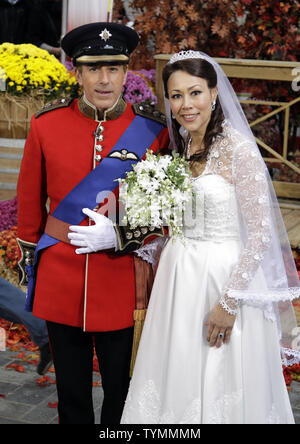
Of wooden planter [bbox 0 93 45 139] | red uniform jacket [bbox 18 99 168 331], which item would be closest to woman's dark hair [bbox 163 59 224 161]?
red uniform jacket [bbox 18 99 168 331]

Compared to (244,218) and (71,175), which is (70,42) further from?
(244,218)

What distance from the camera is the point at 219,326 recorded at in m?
2.52

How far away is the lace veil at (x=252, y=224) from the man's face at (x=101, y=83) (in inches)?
9.5

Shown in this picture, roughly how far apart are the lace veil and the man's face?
0.80 feet

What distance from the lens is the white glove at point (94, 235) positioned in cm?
255

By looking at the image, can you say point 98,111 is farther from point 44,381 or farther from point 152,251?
point 44,381

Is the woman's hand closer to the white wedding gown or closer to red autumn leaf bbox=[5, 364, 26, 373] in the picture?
the white wedding gown

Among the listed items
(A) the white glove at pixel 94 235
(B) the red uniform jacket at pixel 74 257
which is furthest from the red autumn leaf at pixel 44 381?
(A) the white glove at pixel 94 235

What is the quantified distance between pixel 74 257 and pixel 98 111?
0.61m

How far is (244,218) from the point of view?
2527 millimetres

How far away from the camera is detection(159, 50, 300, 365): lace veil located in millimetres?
2475

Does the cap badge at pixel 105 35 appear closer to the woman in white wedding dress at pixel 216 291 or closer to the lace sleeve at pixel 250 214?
the woman in white wedding dress at pixel 216 291

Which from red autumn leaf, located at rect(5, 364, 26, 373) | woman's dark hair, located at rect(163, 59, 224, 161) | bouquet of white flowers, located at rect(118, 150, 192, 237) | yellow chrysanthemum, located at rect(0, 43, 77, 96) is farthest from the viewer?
yellow chrysanthemum, located at rect(0, 43, 77, 96)

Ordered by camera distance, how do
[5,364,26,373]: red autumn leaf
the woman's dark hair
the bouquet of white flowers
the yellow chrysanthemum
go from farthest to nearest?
the yellow chrysanthemum
[5,364,26,373]: red autumn leaf
the woman's dark hair
the bouquet of white flowers
